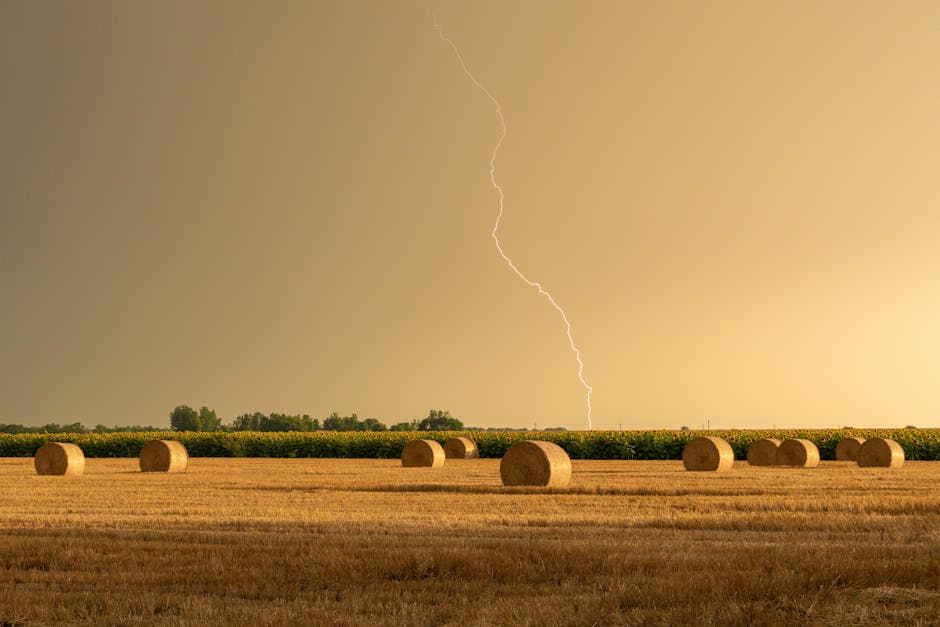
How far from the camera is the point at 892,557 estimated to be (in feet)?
44.1

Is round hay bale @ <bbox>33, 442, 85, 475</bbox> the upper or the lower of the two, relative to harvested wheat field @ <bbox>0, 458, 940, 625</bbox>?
upper

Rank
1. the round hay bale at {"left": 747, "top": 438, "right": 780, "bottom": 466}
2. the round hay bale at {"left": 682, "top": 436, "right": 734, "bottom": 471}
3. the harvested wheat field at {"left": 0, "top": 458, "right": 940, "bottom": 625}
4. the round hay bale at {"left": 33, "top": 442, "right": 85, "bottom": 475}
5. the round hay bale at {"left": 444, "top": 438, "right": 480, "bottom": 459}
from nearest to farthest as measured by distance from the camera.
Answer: the harvested wheat field at {"left": 0, "top": 458, "right": 940, "bottom": 625} → the round hay bale at {"left": 33, "top": 442, "right": 85, "bottom": 475} → the round hay bale at {"left": 682, "top": 436, "right": 734, "bottom": 471} → the round hay bale at {"left": 747, "top": 438, "right": 780, "bottom": 466} → the round hay bale at {"left": 444, "top": 438, "right": 480, "bottom": 459}

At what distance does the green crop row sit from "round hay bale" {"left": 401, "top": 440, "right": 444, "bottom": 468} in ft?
50.9

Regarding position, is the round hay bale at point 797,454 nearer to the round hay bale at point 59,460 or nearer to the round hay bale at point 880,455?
the round hay bale at point 880,455

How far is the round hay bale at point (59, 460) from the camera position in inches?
1544

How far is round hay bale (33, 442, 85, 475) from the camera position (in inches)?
1544

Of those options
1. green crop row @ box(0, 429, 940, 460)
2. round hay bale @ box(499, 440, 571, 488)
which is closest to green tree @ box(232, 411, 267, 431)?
green crop row @ box(0, 429, 940, 460)

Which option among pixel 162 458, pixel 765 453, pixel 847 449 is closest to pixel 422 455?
pixel 162 458

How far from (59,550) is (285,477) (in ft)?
73.9

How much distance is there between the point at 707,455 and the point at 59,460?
80.7ft

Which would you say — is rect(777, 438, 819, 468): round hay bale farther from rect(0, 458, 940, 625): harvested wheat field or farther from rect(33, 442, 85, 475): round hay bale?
rect(33, 442, 85, 475): round hay bale

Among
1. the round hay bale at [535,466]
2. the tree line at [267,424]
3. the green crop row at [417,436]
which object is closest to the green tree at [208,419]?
the tree line at [267,424]

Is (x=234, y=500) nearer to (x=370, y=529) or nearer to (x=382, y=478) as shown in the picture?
(x=370, y=529)

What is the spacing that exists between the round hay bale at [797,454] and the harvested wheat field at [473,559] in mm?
20645
